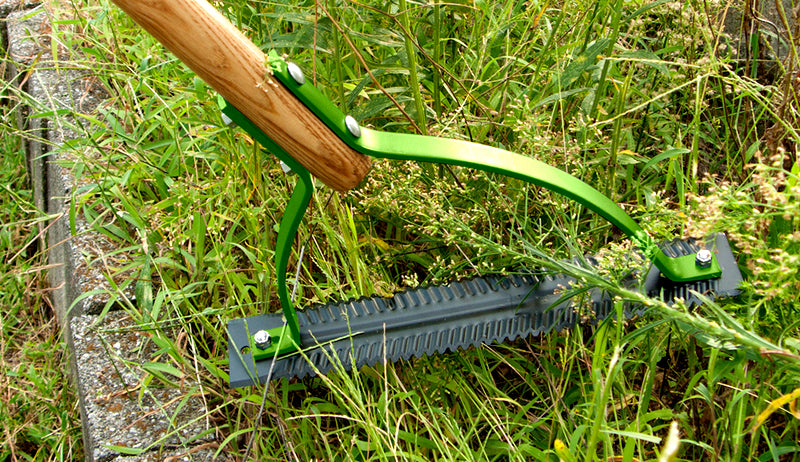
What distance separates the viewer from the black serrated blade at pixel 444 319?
1365 millimetres

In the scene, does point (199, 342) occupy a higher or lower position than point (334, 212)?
lower

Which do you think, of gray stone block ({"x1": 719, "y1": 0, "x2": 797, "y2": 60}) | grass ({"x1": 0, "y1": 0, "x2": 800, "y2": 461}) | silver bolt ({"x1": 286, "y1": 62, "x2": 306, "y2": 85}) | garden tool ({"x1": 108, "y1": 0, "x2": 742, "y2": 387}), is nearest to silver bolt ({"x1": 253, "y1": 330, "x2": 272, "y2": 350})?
garden tool ({"x1": 108, "y1": 0, "x2": 742, "y2": 387})

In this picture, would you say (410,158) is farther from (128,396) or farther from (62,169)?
(62,169)

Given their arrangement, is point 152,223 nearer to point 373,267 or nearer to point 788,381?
point 373,267

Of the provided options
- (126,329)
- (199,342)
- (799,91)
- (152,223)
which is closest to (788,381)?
(799,91)

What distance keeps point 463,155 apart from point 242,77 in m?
0.36

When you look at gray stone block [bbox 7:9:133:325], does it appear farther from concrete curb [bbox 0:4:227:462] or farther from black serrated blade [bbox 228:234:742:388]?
black serrated blade [bbox 228:234:742:388]

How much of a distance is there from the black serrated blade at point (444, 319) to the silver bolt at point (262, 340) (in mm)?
30

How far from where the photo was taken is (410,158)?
3.93 ft

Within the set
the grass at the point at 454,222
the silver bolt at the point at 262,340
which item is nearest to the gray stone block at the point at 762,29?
the grass at the point at 454,222

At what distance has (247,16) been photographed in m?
1.81

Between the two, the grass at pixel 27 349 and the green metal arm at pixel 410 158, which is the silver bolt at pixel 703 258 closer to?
the green metal arm at pixel 410 158

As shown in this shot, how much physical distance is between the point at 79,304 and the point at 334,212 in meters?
0.61

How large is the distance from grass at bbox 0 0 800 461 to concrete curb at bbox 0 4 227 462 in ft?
0.16
